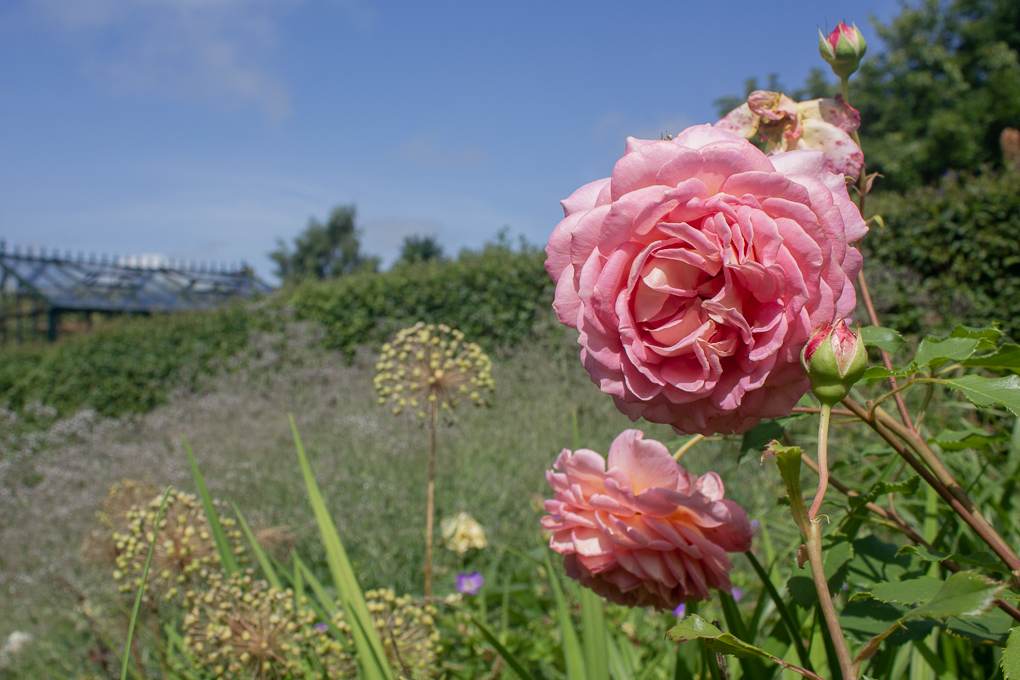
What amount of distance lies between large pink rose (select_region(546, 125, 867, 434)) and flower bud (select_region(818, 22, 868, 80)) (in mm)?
439

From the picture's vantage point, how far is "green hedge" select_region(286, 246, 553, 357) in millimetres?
5930

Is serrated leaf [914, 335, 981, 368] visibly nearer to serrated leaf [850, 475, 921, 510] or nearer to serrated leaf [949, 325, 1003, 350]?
serrated leaf [949, 325, 1003, 350]

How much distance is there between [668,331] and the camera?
505 millimetres

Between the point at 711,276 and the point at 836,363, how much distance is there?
0.12 metres

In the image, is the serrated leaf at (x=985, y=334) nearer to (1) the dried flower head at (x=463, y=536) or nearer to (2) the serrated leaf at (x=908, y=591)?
(2) the serrated leaf at (x=908, y=591)

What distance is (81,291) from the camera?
42.9ft

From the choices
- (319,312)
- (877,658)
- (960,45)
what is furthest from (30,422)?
(960,45)

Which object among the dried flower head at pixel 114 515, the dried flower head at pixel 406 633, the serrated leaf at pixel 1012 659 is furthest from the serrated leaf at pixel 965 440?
the dried flower head at pixel 114 515

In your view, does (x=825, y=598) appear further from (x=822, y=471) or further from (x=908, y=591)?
(x=908, y=591)

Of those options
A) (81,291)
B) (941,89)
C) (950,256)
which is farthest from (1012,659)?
(941,89)

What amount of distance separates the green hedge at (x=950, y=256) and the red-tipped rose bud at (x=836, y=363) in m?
4.35

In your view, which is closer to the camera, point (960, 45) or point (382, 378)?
point (382, 378)

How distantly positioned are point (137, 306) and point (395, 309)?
944 centimetres

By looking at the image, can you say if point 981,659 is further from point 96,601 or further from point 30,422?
point 30,422
